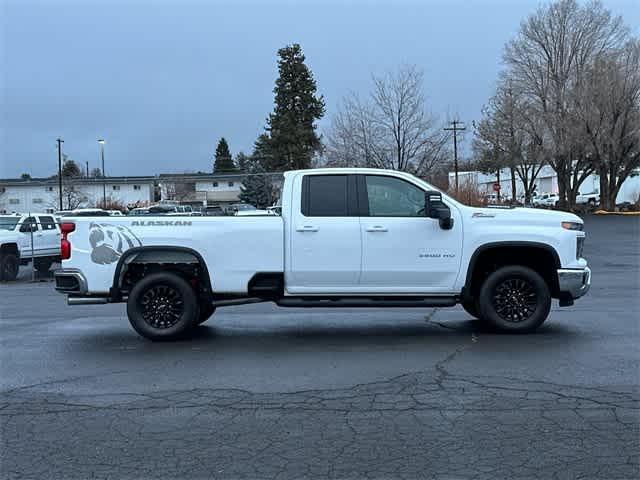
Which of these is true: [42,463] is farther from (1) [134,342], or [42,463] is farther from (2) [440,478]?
(1) [134,342]

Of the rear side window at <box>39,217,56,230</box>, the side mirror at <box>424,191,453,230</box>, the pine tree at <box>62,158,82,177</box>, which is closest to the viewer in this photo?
the side mirror at <box>424,191,453,230</box>

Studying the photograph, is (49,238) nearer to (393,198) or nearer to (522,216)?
(393,198)

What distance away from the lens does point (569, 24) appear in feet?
178

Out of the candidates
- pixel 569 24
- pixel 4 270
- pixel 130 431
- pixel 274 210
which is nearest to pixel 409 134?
pixel 4 270

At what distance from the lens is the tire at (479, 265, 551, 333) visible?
866 centimetres

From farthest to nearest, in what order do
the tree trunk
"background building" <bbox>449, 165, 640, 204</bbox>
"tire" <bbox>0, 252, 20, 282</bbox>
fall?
"background building" <bbox>449, 165, 640, 204</bbox> < the tree trunk < "tire" <bbox>0, 252, 20, 282</bbox>

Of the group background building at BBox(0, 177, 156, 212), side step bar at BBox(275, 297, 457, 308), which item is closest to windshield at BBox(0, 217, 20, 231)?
side step bar at BBox(275, 297, 457, 308)

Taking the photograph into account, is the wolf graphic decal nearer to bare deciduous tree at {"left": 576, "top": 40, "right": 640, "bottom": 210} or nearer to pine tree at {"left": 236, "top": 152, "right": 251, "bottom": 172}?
bare deciduous tree at {"left": 576, "top": 40, "right": 640, "bottom": 210}

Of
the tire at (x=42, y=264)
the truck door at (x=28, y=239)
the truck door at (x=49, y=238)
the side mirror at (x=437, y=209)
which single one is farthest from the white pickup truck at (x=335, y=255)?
the tire at (x=42, y=264)

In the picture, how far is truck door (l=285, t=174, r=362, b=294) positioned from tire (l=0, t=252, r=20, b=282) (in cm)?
1290

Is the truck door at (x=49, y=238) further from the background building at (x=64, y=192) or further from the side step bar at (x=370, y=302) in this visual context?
the background building at (x=64, y=192)

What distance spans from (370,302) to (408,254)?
763 mm

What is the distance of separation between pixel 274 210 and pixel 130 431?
4.47m

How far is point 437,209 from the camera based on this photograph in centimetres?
845
